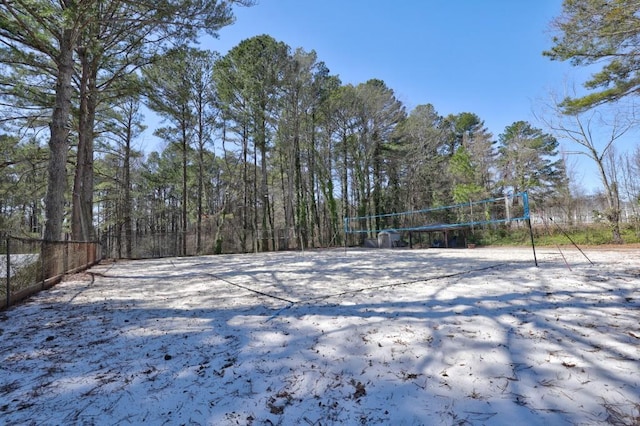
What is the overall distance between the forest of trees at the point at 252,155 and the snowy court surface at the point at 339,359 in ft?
27.7

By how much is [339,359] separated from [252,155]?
20537 mm

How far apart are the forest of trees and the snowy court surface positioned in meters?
8.45

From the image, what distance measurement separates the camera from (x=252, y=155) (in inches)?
848

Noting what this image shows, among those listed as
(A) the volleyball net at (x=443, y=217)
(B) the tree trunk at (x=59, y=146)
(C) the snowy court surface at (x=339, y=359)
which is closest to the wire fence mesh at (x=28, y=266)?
(C) the snowy court surface at (x=339, y=359)

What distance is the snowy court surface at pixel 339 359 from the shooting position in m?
1.65

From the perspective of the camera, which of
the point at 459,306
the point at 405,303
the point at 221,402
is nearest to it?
the point at 221,402

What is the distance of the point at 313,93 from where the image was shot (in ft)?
69.2

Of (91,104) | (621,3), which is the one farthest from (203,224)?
(621,3)

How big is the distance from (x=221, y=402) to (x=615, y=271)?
5.75m

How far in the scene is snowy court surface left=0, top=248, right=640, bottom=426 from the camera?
165 cm

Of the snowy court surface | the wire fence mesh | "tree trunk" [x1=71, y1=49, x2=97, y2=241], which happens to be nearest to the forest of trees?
"tree trunk" [x1=71, y1=49, x2=97, y2=241]

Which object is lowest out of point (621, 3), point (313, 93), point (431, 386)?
point (431, 386)

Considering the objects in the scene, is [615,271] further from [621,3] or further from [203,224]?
[203,224]

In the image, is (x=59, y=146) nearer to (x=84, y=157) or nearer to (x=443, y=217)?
(x=84, y=157)
